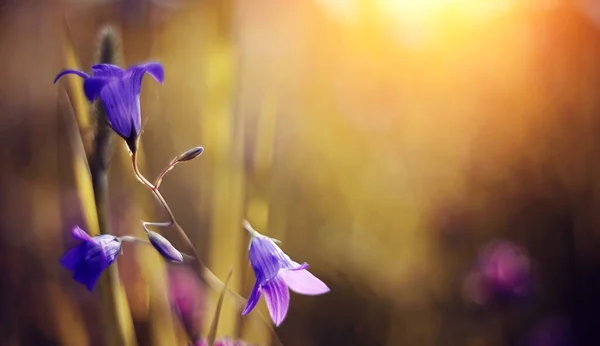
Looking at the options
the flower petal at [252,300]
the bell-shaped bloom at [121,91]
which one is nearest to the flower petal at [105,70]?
the bell-shaped bloom at [121,91]

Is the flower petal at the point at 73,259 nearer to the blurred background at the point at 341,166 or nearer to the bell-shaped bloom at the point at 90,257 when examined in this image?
the bell-shaped bloom at the point at 90,257

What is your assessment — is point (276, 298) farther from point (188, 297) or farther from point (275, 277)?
point (188, 297)

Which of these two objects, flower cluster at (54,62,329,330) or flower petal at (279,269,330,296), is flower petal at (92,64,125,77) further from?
flower petal at (279,269,330,296)

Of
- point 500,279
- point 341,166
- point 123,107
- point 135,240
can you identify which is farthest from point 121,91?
point 341,166

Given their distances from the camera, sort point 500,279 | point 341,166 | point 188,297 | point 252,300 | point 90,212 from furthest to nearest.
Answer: point 341,166 → point 500,279 → point 188,297 → point 90,212 → point 252,300

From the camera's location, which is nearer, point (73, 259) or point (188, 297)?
point (73, 259)

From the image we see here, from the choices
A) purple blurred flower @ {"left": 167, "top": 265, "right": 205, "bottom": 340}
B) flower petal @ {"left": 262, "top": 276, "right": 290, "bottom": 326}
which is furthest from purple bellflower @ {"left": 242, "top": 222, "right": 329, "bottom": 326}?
purple blurred flower @ {"left": 167, "top": 265, "right": 205, "bottom": 340}
